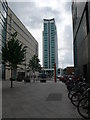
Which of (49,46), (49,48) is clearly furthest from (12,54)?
(49,46)

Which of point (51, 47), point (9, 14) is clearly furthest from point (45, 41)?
point (9, 14)

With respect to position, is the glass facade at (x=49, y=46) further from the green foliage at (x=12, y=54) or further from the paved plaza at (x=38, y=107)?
the paved plaza at (x=38, y=107)

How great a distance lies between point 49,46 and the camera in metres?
116

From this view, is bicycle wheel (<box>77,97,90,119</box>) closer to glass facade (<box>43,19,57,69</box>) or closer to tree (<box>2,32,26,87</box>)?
tree (<box>2,32,26,87</box>)

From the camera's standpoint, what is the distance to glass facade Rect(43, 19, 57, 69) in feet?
366

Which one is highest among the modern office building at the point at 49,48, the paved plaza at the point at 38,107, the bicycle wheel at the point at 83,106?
the modern office building at the point at 49,48

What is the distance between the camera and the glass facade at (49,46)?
11162cm

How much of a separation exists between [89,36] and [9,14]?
3533cm

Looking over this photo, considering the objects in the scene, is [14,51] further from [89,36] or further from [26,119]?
[26,119]

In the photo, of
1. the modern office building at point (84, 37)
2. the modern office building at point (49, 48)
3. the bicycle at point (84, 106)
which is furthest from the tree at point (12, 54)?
the modern office building at point (49, 48)

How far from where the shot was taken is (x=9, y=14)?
48.5m

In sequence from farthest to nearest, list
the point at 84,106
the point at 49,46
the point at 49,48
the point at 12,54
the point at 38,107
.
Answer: the point at 49,46 → the point at 49,48 → the point at 12,54 → the point at 38,107 → the point at 84,106

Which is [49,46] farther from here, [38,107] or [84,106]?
[84,106]

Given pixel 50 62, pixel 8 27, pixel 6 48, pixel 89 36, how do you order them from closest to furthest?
pixel 89 36 → pixel 6 48 → pixel 8 27 → pixel 50 62
